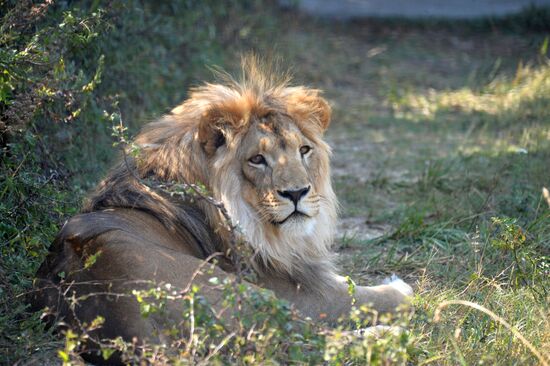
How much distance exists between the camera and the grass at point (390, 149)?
13.1 ft

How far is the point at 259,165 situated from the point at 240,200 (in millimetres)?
185

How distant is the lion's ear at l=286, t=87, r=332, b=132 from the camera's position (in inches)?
171

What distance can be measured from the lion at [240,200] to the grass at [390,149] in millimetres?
383

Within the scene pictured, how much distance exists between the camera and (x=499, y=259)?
481cm

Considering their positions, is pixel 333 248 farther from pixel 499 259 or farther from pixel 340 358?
pixel 340 358

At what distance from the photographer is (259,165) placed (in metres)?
4.12

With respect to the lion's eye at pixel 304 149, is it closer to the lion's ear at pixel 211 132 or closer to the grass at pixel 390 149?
the lion's ear at pixel 211 132

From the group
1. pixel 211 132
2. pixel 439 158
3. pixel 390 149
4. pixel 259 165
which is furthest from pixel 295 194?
pixel 390 149

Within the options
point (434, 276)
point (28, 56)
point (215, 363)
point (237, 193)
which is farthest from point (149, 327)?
point (434, 276)

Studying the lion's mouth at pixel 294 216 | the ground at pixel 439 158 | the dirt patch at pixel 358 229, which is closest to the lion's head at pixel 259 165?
the lion's mouth at pixel 294 216

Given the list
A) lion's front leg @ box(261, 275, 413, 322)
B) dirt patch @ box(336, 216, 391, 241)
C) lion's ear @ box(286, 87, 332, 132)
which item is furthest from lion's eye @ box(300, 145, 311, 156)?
dirt patch @ box(336, 216, 391, 241)

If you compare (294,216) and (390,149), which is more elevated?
(294,216)

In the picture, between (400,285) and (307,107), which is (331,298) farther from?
(307,107)

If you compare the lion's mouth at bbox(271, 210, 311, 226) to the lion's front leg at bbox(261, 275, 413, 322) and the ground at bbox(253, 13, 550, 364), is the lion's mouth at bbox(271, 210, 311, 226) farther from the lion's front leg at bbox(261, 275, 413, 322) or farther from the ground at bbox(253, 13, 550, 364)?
the ground at bbox(253, 13, 550, 364)
